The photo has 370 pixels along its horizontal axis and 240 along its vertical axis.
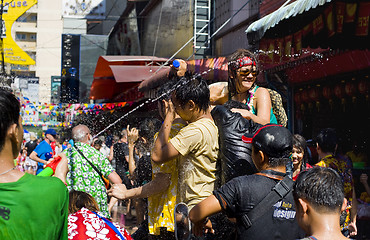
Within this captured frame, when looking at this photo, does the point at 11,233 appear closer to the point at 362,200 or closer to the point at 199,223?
the point at 199,223

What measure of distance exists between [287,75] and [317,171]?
6.05 metres

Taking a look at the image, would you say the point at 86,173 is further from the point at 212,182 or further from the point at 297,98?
the point at 297,98

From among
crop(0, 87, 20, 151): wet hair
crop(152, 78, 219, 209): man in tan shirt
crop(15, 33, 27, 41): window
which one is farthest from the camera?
crop(15, 33, 27, 41): window

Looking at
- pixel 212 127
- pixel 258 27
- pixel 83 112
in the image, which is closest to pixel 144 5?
pixel 83 112

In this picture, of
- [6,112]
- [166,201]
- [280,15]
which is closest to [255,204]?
[166,201]

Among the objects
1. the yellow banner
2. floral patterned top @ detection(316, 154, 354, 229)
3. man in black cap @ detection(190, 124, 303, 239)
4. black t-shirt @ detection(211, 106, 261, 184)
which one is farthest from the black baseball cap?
the yellow banner

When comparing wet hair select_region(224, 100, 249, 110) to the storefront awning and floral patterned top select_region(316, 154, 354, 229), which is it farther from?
the storefront awning

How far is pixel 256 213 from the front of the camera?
2482mm

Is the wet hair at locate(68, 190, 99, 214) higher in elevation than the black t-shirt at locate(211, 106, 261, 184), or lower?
lower

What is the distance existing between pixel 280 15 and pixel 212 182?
303 cm

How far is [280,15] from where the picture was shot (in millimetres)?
5523

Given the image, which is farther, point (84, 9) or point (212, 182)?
point (84, 9)

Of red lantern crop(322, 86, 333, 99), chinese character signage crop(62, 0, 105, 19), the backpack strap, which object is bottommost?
the backpack strap

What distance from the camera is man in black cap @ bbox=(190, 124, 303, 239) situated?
2480mm
